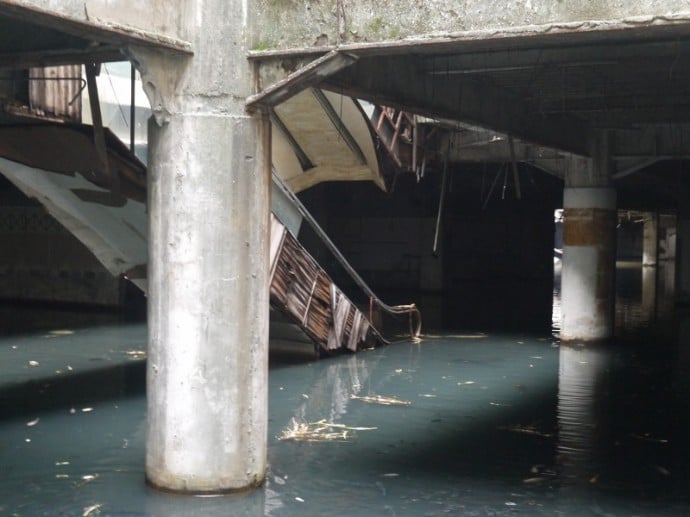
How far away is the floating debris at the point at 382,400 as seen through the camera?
1299cm

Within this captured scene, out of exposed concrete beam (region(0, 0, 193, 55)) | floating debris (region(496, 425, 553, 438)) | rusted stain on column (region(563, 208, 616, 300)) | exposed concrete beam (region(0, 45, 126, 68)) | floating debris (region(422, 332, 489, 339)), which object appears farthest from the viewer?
floating debris (region(422, 332, 489, 339))

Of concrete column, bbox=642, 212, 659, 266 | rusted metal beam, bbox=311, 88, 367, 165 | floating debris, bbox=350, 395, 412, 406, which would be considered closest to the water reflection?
floating debris, bbox=350, 395, 412, 406

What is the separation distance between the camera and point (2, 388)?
44.4 feet

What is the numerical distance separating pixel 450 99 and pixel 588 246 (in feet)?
27.3

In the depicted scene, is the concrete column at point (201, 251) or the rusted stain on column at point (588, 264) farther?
the rusted stain on column at point (588, 264)

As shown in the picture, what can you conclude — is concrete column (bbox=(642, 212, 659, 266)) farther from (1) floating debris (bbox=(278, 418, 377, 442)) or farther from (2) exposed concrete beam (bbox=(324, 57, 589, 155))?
(1) floating debris (bbox=(278, 418, 377, 442))

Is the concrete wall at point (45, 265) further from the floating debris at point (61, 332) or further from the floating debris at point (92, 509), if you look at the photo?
the floating debris at point (92, 509)

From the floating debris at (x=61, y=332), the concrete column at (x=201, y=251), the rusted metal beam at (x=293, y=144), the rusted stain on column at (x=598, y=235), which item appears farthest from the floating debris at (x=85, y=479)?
the rusted stain on column at (x=598, y=235)

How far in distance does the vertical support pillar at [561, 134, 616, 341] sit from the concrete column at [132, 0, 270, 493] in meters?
13.1

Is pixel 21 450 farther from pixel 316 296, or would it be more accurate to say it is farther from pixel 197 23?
pixel 316 296

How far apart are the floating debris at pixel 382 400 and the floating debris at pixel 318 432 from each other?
157cm

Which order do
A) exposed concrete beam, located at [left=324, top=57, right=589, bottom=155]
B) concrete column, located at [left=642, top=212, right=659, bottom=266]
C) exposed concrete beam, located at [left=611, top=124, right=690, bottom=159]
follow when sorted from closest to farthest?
exposed concrete beam, located at [left=324, top=57, right=589, bottom=155]
exposed concrete beam, located at [left=611, top=124, right=690, bottom=159]
concrete column, located at [left=642, top=212, right=659, bottom=266]

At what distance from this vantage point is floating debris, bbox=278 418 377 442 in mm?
10688

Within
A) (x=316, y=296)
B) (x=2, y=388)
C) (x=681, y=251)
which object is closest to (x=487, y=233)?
(x=681, y=251)
